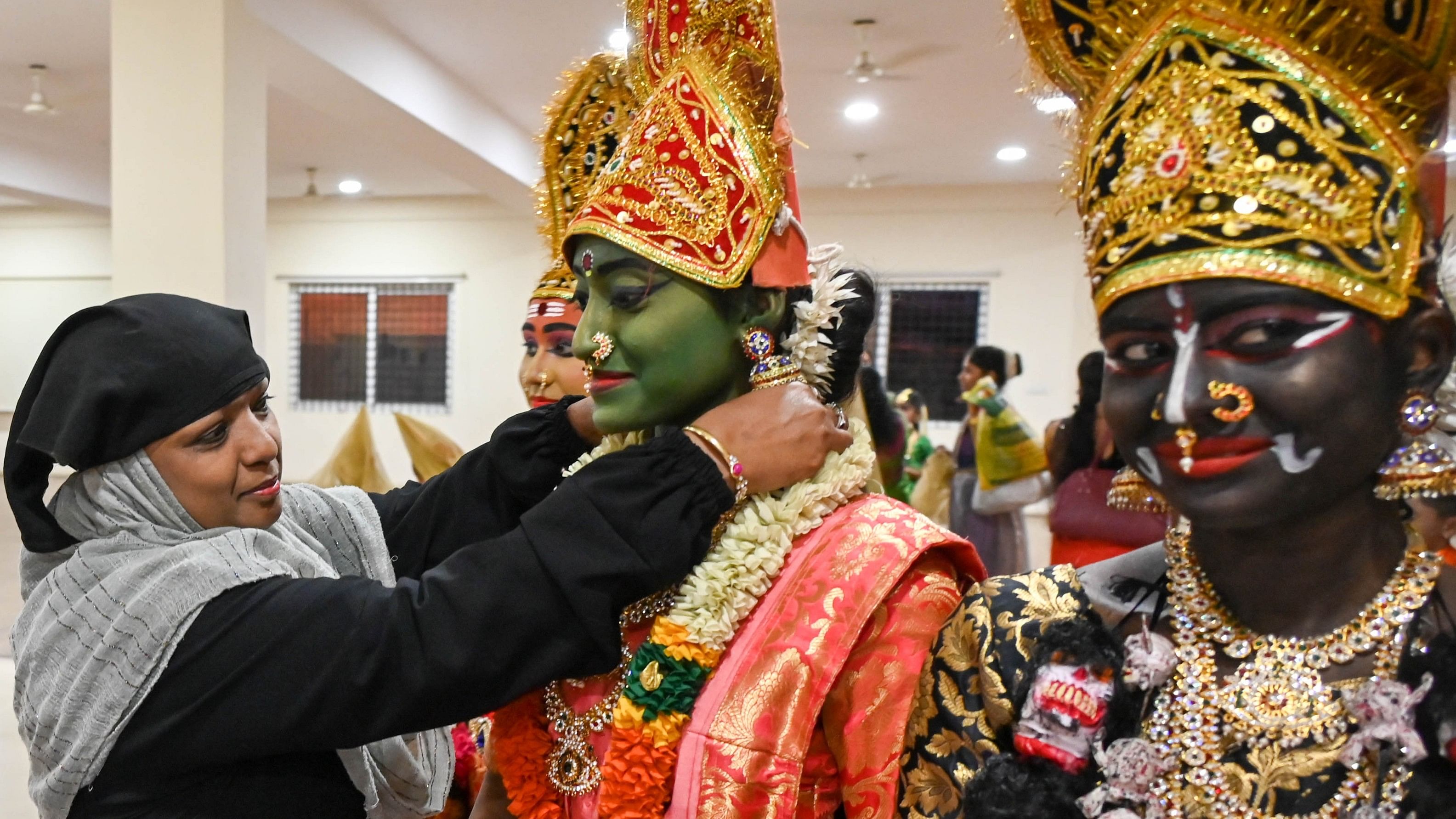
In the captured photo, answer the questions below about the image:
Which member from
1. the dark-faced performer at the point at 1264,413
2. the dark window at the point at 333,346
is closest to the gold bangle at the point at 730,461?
the dark-faced performer at the point at 1264,413

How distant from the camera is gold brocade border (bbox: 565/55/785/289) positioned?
122 centimetres

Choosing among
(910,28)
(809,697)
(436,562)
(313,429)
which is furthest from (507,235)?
(809,697)

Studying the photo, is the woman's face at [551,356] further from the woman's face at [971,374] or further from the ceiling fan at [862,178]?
the ceiling fan at [862,178]

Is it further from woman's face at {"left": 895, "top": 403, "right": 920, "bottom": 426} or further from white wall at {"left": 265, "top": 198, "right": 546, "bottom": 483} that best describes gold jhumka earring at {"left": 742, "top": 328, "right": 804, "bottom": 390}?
white wall at {"left": 265, "top": 198, "right": 546, "bottom": 483}

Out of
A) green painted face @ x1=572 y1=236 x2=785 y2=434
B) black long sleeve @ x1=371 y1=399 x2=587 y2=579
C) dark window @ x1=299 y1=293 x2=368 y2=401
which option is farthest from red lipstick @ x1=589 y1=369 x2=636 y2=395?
dark window @ x1=299 y1=293 x2=368 y2=401

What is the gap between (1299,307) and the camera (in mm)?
792

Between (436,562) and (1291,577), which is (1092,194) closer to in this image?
(1291,577)


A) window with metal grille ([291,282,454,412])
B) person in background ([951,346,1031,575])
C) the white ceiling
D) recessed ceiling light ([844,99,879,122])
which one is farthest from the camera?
window with metal grille ([291,282,454,412])

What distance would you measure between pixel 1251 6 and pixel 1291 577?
1.65ft

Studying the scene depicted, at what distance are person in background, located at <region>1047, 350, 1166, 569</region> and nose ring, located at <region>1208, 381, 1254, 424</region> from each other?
6.77 ft

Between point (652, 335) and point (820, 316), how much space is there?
25 centimetres

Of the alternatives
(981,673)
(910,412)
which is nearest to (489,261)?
(910,412)

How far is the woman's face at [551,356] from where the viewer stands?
90.5 inches

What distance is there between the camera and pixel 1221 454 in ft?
2.67
